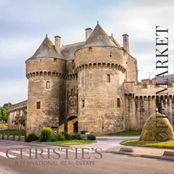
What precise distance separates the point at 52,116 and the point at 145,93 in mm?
15349

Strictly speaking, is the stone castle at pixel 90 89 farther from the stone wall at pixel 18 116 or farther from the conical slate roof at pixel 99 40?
the stone wall at pixel 18 116

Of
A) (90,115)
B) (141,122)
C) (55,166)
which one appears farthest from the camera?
(141,122)

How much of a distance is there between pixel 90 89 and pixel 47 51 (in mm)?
12186

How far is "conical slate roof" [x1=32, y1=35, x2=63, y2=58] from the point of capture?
50.4 metres

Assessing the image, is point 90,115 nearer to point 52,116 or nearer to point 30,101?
point 52,116

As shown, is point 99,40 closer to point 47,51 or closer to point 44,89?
point 47,51

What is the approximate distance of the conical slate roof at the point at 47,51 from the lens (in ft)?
165

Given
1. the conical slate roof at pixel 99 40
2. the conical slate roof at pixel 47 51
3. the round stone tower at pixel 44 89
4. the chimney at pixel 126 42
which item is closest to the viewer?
the conical slate roof at pixel 99 40

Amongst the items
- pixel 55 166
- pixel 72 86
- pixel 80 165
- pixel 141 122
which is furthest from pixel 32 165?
pixel 72 86

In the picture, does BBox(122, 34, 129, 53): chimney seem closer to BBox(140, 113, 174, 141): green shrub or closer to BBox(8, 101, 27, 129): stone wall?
BBox(8, 101, 27, 129): stone wall

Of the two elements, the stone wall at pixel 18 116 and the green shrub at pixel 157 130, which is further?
the stone wall at pixel 18 116

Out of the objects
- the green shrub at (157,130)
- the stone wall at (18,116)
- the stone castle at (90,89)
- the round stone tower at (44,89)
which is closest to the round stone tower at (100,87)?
the stone castle at (90,89)

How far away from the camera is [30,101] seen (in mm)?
49719

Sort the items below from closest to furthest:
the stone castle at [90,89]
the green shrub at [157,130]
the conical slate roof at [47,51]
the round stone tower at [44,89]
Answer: the green shrub at [157,130]
the stone castle at [90,89]
the round stone tower at [44,89]
the conical slate roof at [47,51]
